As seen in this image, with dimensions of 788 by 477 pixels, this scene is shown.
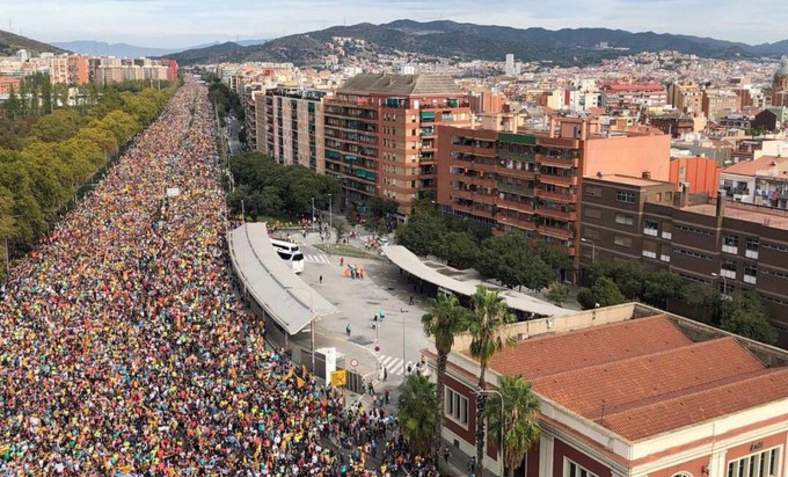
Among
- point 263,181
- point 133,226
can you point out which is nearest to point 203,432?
point 133,226

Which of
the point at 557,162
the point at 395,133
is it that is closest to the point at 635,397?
the point at 557,162

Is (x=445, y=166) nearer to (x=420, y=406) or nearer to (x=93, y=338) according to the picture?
(x=93, y=338)

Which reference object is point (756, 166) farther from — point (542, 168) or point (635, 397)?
point (635, 397)

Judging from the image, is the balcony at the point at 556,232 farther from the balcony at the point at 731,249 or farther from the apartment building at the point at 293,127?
the apartment building at the point at 293,127

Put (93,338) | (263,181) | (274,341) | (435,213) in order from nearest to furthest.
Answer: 1. (93,338)
2. (274,341)
3. (435,213)
4. (263,181)

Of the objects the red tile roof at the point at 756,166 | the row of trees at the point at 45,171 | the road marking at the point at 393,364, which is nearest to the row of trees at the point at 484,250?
the road marking at the point at 393,364

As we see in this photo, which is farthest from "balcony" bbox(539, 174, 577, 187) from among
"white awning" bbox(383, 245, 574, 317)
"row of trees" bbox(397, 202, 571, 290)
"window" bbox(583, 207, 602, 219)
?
"white awning" bbox(383, 245, 574, 317)

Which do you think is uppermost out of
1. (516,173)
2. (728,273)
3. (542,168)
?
(542,168)
